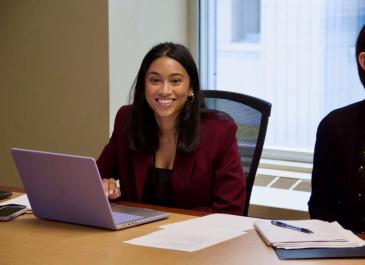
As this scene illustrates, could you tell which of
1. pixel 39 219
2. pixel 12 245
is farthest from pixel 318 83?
pixel 12 245

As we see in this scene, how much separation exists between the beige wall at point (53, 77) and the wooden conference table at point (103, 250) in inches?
54.9

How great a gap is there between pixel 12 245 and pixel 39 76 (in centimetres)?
179

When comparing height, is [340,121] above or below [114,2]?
below

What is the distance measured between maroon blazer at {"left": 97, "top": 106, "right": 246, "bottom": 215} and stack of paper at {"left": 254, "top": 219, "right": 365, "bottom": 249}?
45 cm

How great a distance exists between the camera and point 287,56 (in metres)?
3.60

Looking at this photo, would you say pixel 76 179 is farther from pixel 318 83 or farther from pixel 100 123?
pixel 318 83

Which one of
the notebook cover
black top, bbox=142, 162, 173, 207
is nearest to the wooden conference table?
the notebook cover

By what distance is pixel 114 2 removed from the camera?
132 inches

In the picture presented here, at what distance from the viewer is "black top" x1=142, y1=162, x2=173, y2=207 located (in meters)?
2.57

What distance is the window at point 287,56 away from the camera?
3457 millimetres

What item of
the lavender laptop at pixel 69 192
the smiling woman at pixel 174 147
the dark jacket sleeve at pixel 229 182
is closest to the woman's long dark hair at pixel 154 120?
the smiling woman at pixel 174 147

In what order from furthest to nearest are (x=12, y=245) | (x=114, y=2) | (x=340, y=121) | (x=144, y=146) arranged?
(x=114, y=2)
(x=144, y=146)
(x=340, y=121)
(x=12, y=245)

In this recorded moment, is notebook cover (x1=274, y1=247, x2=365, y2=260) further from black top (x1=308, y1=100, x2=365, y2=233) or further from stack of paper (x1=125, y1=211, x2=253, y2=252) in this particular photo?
black top (x1=308, y1=100, x2=365, y2=233)

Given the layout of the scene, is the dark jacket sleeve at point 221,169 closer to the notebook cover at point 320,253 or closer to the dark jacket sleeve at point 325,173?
the dark jacket sleeve at point 325,173
